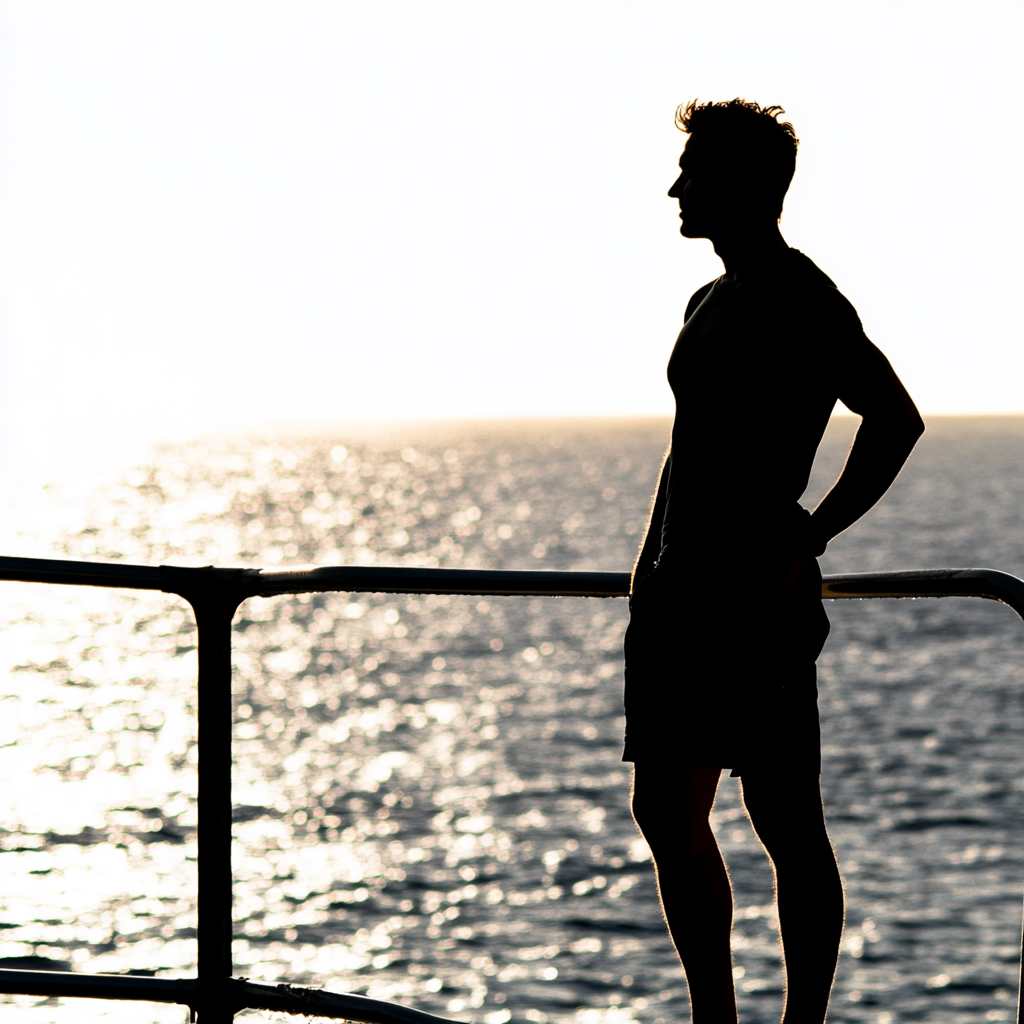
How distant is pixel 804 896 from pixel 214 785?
89cm

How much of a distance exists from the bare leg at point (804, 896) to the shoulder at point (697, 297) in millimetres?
704

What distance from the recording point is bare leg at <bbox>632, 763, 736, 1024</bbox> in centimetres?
212

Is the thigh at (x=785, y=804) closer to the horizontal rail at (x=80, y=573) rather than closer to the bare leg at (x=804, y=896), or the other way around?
the bare leg at (x=804, y=896)

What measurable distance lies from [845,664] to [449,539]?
33174mm

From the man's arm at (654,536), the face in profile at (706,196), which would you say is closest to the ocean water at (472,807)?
the man's arm at (654,536)

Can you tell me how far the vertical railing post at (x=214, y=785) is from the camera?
6.95 ft

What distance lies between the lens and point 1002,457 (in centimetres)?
14662

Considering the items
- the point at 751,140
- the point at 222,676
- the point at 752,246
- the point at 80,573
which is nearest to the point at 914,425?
the point at 752,246

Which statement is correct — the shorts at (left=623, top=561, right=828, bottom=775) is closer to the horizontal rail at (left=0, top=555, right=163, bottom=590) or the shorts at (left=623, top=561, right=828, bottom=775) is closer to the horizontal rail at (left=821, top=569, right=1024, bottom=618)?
the horizontal rail at (left=821, top=569, right=1024, bottom=618)

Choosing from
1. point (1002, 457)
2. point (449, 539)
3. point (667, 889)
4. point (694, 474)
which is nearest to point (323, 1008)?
point (667, 889)

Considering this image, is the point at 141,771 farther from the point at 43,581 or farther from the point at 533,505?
the point at 533,505

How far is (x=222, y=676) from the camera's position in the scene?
213 centimetres

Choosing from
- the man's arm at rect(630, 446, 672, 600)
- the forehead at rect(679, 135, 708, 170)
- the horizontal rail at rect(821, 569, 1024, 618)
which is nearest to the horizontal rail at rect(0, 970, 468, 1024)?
the man's arm at rect(630, 446, 672, 600)

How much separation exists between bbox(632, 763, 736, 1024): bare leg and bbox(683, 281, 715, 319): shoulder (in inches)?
27.0
